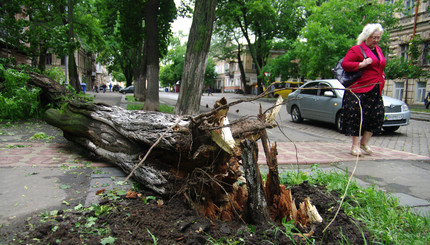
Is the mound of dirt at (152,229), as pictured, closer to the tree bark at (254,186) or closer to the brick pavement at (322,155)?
the tree bark at (254,186)

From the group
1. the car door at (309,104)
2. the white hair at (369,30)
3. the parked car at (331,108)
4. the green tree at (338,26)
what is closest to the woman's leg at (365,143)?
the white hair at (369,30)

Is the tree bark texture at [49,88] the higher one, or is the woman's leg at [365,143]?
the tree bark texture at [49,88]

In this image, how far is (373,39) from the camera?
495 centimetres

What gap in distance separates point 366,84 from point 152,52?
28.0ft

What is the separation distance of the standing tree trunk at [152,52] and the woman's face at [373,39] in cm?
822

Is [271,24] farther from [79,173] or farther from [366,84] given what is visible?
[79,173]

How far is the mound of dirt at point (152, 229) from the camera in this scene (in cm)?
197

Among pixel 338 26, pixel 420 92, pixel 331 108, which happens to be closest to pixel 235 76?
pixel 420 92

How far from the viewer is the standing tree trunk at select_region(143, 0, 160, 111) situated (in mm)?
11273

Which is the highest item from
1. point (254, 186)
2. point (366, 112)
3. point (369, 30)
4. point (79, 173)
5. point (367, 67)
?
point (369, 30)

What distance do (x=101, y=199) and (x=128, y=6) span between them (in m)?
11.6

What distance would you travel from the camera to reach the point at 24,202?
8.46 ft

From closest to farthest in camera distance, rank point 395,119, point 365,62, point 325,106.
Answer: point 365,62, point 395,119, point 325,106

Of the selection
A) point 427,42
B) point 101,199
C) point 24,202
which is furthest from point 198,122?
point 427,42
